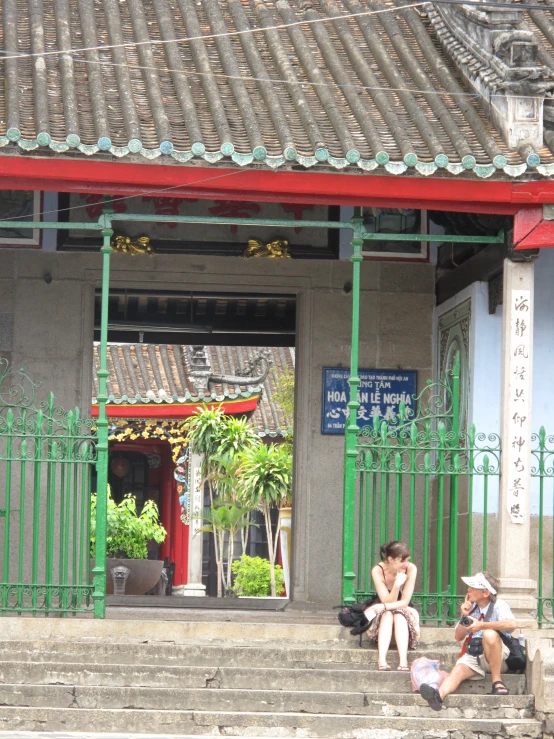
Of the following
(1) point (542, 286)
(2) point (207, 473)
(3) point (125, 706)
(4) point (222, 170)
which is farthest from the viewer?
(2) point (207, 473)

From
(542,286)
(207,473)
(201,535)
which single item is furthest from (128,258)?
(201,535)

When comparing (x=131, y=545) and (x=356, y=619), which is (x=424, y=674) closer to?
(x=356, y=619)

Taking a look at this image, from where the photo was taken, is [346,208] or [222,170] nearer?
[222,170]

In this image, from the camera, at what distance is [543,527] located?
1119cm

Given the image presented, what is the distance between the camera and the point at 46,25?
40.3 ft

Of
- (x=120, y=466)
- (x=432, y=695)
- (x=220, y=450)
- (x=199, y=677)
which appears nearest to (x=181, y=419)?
(x=220, y=450)

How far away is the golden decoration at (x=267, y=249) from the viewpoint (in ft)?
41.4

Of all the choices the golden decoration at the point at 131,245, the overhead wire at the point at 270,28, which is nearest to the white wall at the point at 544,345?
the overhead wire at the point at 270,28

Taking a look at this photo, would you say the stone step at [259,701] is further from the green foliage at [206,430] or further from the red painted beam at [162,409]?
the green foliage at [206,430]

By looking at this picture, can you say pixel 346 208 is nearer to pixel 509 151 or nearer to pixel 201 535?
pixel 509 151

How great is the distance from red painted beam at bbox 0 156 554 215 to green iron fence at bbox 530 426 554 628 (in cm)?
178

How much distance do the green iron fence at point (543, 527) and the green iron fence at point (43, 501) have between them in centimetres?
319

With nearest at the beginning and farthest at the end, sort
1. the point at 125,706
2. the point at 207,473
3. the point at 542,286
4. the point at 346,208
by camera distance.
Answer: the point at 125,706 → the point at 542,286 → the point at 346,208 → the point at 207,473

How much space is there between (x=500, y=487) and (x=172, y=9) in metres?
5.29
